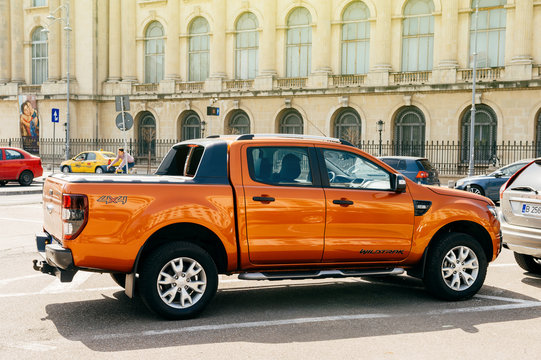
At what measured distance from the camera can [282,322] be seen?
659 centimetres

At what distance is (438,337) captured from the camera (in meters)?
6.07

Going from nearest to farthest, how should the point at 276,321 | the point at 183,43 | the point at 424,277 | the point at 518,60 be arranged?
the point at 276,321 < the point at 424,277 < the point at 518,60 < the point at 183,43

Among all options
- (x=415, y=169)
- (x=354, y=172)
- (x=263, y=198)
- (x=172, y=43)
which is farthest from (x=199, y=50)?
(x=263, y=198)

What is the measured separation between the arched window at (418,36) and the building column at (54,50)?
2671 centimetres

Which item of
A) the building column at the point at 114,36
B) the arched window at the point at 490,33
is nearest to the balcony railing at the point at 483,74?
the arched window at the point at 490,33

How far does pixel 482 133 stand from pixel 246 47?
57.1 feet

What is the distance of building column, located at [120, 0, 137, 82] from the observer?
48656 mm

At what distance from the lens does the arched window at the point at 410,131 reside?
3844 centimetres

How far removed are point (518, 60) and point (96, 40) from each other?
3047 centimetres

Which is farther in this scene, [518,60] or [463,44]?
[463,44]

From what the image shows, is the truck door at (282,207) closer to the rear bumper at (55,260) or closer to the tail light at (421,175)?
the rear bumper at (55,260)

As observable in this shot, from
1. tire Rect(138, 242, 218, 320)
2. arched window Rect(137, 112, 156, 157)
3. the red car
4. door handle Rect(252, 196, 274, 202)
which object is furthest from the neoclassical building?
tire Rect(138, 242, 218, 320)

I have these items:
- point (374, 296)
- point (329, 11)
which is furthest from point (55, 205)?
point (329, 11)

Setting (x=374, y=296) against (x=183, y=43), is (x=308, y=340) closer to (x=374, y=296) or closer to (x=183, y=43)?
(x=374, y=296)
